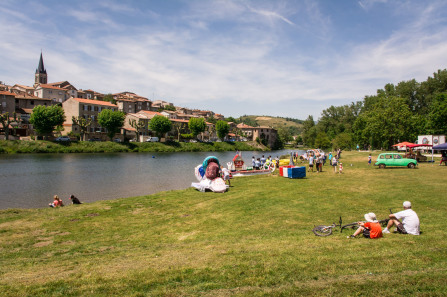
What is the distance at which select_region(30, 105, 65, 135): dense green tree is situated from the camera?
7900cm

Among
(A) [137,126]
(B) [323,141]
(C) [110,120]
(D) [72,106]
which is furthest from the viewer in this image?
(A) [137,126]

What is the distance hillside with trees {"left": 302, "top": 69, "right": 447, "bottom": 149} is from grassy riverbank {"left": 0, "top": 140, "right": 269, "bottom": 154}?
142 ft

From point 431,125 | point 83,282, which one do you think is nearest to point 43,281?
point 83,282

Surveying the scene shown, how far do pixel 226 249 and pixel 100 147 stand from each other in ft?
281

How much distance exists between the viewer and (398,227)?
10320 millimetres

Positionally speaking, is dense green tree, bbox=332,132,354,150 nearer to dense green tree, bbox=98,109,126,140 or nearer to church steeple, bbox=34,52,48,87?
dense green tree, bbox=98,109,126,140

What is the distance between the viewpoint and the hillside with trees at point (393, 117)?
6393 centimetres

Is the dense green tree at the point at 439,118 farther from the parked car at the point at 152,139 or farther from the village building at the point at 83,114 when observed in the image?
the village building at the point at 83,114

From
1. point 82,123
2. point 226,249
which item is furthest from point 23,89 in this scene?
point 226,249

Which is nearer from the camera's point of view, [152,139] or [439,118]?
[439,118]

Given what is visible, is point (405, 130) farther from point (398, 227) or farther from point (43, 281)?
point (43, 281)

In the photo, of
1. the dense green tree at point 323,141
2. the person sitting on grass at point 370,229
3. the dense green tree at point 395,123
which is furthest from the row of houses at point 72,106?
the person sitting on grass at point 370,229

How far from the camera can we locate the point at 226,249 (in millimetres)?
9117

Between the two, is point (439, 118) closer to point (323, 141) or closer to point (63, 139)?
point (323, 141)
